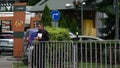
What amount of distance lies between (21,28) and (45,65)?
14913mm

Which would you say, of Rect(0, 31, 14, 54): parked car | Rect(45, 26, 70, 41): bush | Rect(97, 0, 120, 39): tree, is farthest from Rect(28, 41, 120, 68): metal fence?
Rect(0, 31, 14, 54): parked car

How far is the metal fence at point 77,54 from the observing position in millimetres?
15336

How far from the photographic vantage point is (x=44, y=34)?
18.5 metres

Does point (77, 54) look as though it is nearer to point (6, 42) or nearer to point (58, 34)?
point (58, 34)

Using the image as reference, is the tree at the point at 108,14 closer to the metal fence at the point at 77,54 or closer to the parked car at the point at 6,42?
the parked car at the point at 6,42

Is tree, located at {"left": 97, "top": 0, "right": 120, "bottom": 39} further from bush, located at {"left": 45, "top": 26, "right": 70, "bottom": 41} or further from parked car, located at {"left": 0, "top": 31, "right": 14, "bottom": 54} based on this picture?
bush, located at {"left": 45, "top": 26, "right": 70, "bottom": 41}

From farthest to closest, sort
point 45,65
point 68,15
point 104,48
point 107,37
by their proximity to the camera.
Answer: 1. point 68,15
2. point 107,37
3. point 45,65
4. point 104,48

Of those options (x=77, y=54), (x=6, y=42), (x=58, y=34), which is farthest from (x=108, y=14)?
(x=77, y=54)

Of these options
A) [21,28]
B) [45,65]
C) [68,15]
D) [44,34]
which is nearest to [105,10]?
[21,28]

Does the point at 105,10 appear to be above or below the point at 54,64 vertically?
above

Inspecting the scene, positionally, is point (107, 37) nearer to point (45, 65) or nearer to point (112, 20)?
point (112, 20)

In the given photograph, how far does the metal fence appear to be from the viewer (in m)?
15.3

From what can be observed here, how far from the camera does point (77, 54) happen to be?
15.7 m

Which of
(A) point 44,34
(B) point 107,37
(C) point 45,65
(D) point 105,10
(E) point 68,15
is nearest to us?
(C) point 45,65
